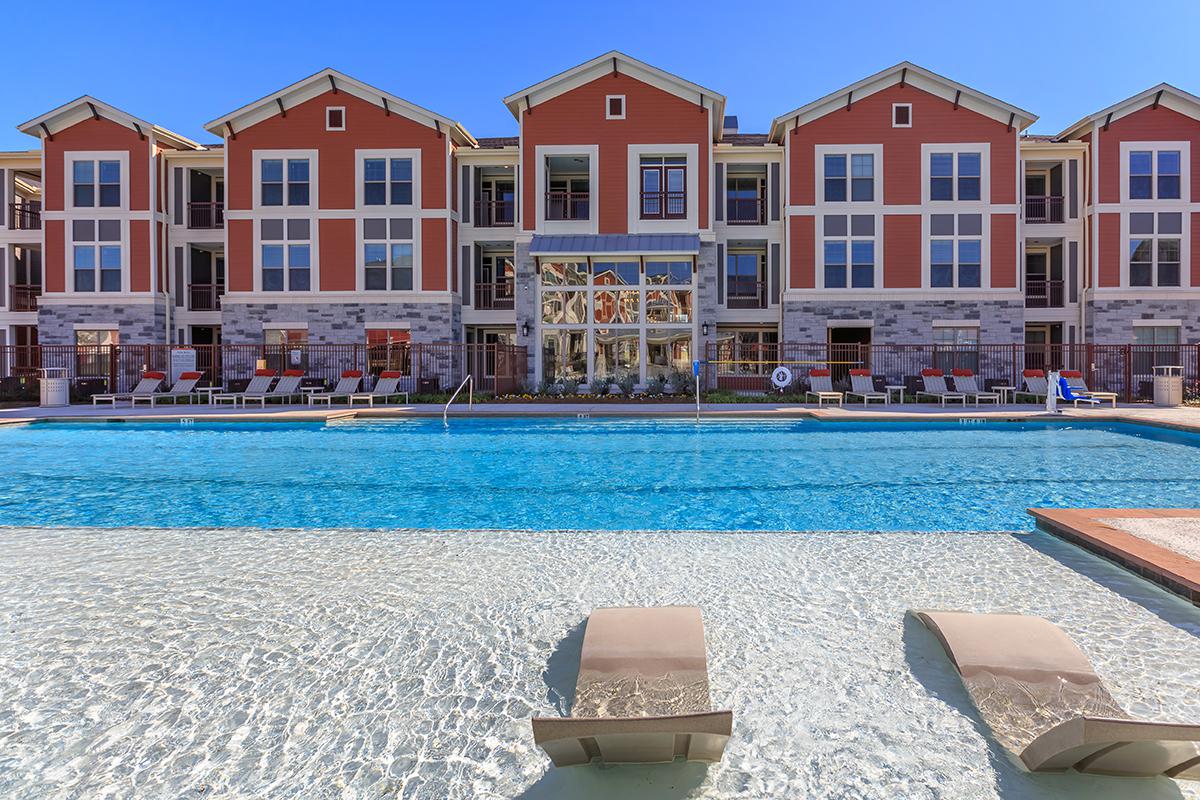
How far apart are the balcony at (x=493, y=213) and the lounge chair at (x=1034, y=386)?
16.8 meters

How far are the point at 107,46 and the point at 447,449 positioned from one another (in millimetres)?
14513

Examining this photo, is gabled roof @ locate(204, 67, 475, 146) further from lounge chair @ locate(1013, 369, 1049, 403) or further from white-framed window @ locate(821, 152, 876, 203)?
lounge chair @ locate(1013, 369, 1049, 403)

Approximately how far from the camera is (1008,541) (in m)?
4.87

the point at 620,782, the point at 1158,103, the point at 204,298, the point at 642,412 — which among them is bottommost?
the point at 620,782

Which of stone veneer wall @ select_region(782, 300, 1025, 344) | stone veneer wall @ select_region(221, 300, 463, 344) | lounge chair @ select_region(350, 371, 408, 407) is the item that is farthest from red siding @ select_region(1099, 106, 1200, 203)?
lounge chair @ select_region(350, 371, 408, 407)

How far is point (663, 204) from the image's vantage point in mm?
21547

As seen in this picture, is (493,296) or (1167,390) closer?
(1167,390)

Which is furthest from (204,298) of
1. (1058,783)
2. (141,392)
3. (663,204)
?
(1058,783)

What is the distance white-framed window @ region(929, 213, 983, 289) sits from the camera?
2127cm

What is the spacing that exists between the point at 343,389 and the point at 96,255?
11174 millimetres

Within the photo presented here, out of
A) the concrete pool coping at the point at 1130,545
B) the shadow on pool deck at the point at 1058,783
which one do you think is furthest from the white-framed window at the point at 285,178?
the shadow on pool deck at the point at 1058,783

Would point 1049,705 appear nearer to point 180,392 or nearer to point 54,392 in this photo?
point 180,392

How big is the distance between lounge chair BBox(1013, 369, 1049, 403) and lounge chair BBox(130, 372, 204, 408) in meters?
23.5

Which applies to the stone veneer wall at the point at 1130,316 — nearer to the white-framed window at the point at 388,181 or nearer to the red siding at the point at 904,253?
the red siding at the point at 904,253
